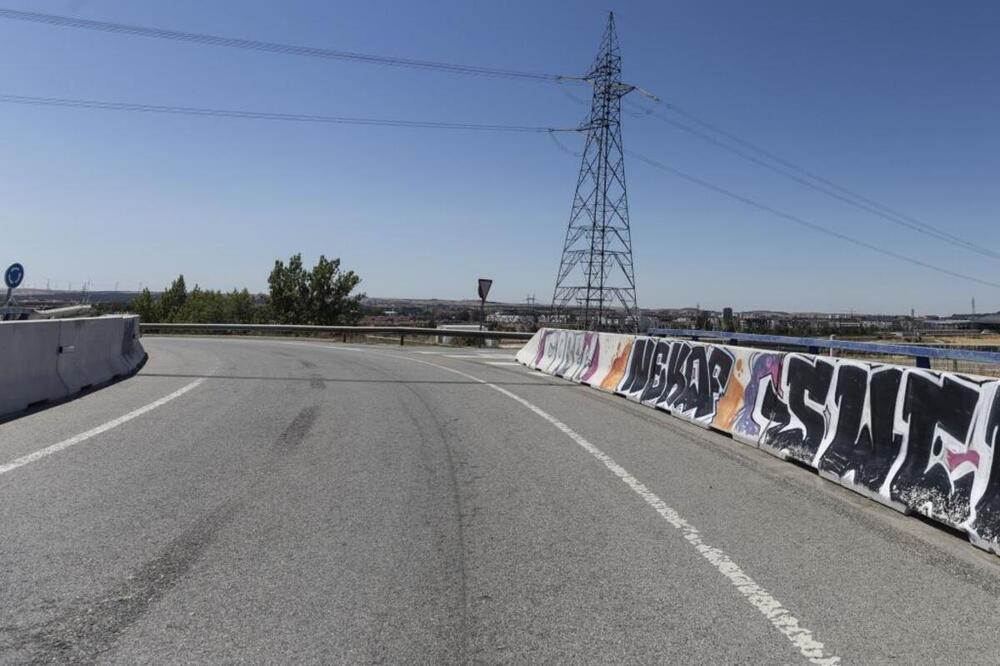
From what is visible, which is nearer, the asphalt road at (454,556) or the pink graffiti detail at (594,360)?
the asphalt road at (454,556)

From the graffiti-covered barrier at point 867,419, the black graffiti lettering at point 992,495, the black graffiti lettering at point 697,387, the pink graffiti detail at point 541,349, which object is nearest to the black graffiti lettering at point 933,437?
the graffiti-covered barrier at point 867,419

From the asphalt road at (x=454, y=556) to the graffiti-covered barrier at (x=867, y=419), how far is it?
0.26 meters

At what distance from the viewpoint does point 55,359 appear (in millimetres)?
12023

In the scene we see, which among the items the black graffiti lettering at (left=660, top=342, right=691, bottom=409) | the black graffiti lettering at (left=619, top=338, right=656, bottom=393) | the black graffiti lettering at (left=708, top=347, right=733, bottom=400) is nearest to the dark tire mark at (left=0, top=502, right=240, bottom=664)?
the black graffiti lettering at (left=708, top=347, right=733, bottom=400)

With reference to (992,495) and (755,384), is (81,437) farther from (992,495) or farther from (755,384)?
(992,495)

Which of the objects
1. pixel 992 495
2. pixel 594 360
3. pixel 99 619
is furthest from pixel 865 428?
pixel 594 360

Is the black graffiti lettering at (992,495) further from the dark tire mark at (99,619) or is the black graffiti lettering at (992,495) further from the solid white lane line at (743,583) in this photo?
the dark tire mark at (99,619)

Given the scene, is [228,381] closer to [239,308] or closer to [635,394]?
[635,394]

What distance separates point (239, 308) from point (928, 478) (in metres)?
139

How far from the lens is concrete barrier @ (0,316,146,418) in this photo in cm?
1025

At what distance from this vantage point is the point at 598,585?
418cm

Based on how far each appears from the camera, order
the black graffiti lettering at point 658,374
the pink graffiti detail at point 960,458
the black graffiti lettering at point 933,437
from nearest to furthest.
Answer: the pink graffiti detail at point 960,458
the black graffiti lettering at point 933,437
the black graffiti lettering at point 658,374

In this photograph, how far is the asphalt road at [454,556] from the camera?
3.46 meters

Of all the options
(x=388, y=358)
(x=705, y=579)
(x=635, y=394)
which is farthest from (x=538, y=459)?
(x=388, y=358)
